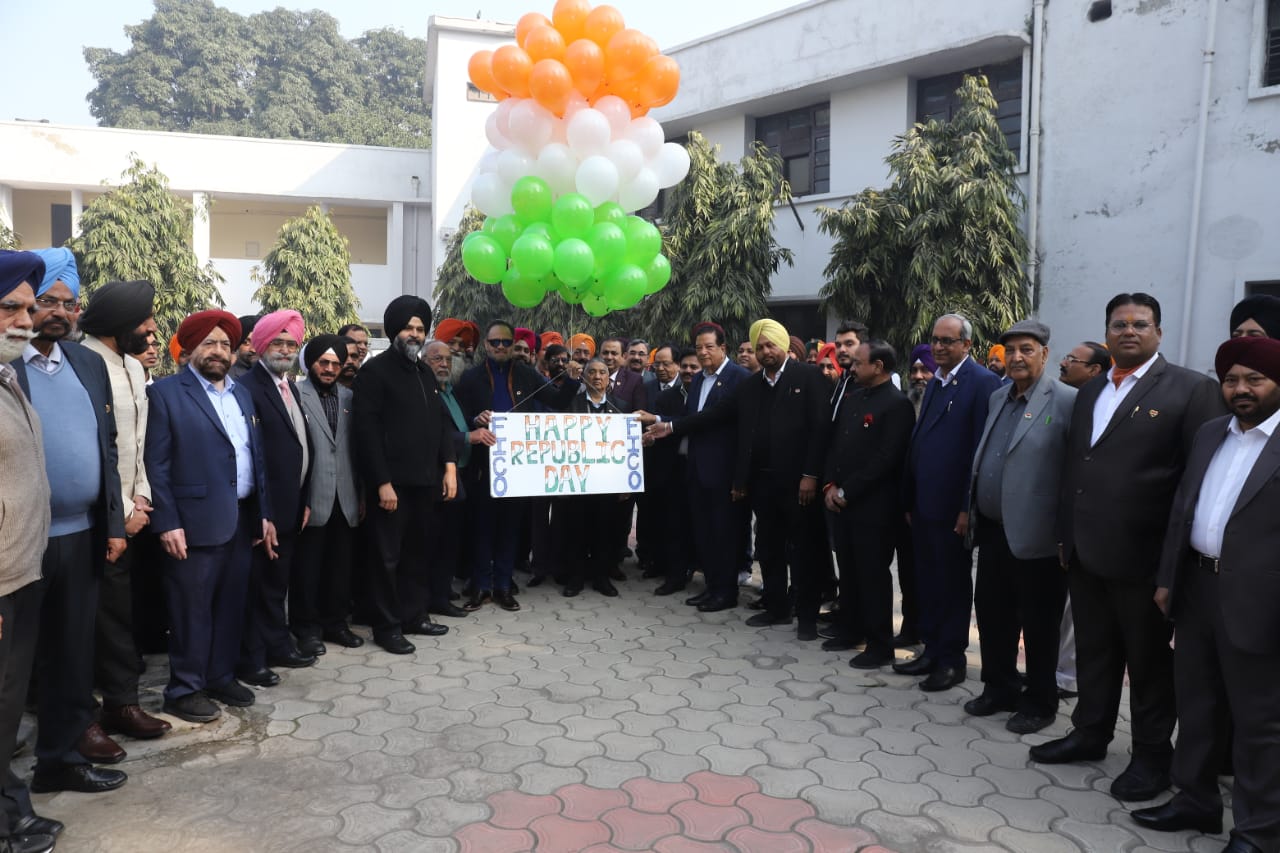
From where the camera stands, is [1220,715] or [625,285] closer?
[1220,715]

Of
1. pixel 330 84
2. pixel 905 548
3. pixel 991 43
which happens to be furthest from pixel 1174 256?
pixel 330 84

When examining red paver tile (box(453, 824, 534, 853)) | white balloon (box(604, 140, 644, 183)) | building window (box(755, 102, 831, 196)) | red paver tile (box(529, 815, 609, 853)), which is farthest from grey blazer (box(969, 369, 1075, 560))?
building window (box(755, 102, 831, 196))

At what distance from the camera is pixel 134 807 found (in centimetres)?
361

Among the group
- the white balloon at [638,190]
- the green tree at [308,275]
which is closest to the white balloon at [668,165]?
the white balloon at [638,190]

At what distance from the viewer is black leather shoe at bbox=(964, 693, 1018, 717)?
477 cm

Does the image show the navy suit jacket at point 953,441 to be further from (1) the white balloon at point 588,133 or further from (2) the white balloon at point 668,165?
(2) the white balloon at point 668,165

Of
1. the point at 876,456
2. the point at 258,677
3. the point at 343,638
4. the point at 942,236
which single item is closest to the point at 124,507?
the point at 258,677

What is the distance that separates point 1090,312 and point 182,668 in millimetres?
12434

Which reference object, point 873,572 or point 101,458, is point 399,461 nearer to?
point 101,458

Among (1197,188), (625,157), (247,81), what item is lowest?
(625,157)

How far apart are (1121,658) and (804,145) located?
46.4 ft

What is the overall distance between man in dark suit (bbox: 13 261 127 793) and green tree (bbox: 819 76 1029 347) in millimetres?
10245

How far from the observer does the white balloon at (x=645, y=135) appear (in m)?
7.34

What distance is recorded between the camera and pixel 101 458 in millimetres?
3707
